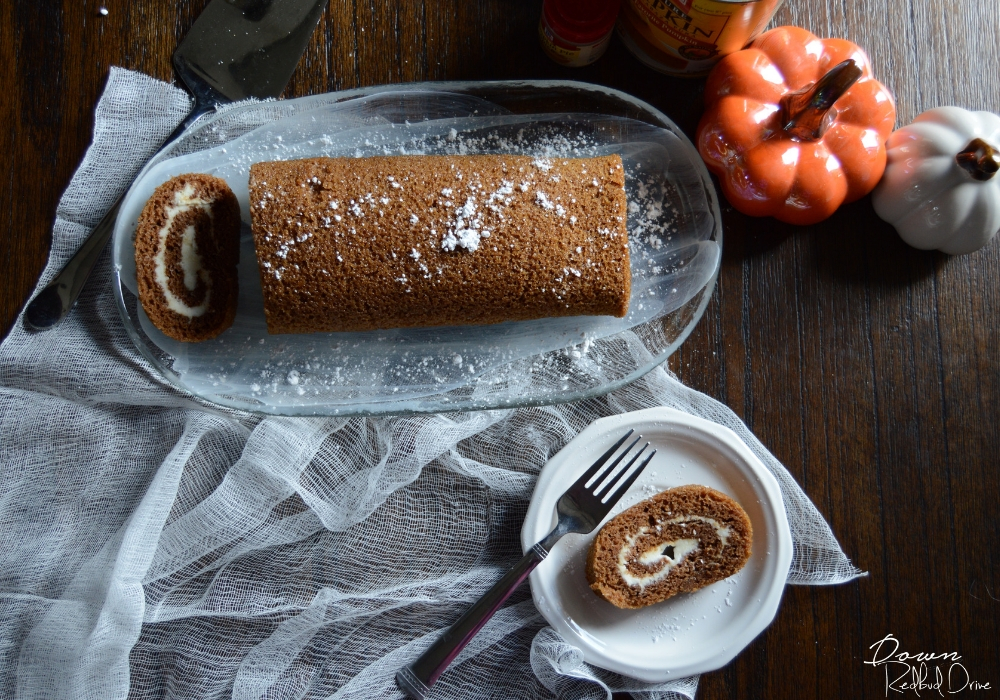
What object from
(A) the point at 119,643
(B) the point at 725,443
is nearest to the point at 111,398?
(A) the point at 119,643

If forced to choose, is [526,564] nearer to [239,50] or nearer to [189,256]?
[189,256]

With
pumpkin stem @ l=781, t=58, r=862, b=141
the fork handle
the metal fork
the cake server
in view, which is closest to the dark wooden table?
the cake server

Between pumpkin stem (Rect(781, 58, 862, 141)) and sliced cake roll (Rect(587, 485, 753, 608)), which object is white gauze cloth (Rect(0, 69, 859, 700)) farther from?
pumpkin stem (Rect(781, 58, 862, 141))

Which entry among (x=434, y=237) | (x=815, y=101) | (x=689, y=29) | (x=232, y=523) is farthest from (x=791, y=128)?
(x=232, y=523)

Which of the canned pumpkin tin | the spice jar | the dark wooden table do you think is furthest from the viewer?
the dark wooden table

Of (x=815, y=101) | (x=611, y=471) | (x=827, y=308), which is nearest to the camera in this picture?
(x=815, y=101)
